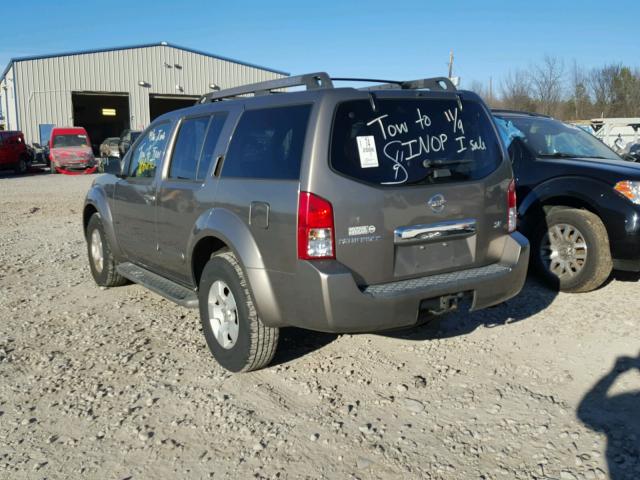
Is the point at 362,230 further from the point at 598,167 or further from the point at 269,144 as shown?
the point at 598,167

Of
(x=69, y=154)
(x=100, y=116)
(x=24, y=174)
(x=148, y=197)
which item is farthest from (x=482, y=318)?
(x=100, y=116)

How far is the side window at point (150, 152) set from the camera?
5316 mm

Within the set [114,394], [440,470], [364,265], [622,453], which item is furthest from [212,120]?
[622,453]

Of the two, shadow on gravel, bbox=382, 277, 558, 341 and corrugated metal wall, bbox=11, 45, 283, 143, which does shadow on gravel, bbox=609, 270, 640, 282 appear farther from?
corrugated metal wall, bbox=11, 45, 283, 143

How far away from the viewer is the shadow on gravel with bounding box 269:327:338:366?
4.56 metres

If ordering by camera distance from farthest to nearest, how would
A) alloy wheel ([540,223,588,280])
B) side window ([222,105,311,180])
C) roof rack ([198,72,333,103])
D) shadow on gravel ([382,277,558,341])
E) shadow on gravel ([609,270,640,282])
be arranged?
shadow on gravel ([609,270,640,282])
alloy wheel ([540,223,588,280])
shadow on gravel ([382,277,558,341])
roof rack ([198,72,333,103])
side window ([222,105,311,180])

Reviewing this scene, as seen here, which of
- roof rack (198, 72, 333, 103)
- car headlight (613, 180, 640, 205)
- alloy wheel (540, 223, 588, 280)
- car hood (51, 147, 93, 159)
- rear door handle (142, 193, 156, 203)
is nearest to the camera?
roof rack (198, 72, 333, 103)

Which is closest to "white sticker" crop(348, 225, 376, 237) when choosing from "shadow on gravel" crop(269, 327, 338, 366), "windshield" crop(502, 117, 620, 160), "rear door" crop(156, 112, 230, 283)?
"rear door" crop(156, 112, 230, 283)

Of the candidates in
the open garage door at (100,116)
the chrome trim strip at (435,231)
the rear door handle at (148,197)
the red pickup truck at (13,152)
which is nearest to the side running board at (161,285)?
the rear door handle at (148,197)

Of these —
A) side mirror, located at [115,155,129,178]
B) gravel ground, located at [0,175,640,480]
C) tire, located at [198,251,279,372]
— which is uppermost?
side mirror, located at [115,155,129,178]

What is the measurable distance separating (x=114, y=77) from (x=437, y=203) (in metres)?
35.2

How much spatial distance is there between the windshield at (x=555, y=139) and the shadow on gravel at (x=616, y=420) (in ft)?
10.3

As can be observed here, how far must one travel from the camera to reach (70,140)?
26859 millimetres

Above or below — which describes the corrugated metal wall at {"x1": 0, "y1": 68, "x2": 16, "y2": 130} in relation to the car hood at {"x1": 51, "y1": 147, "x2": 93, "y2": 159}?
above
